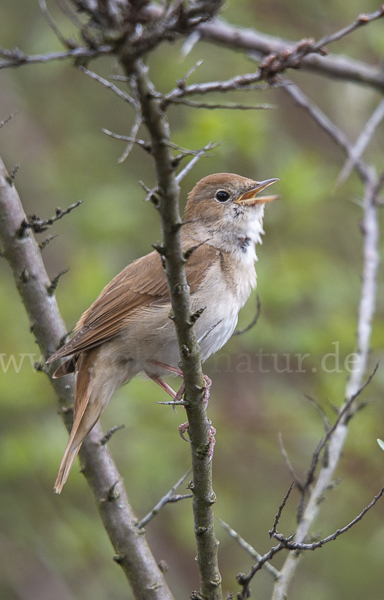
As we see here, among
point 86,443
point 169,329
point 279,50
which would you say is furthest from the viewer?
point 279,50

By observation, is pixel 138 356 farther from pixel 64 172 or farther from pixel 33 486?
pixel 64 172

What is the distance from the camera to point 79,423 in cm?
366

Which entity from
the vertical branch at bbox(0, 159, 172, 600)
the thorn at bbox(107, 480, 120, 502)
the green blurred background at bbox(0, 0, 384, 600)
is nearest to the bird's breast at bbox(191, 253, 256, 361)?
the vertical branch at bbox(0, 159, 172, 600)

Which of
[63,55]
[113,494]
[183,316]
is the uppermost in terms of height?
[63,55]

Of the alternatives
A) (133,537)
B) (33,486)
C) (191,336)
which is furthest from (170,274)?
(33,486)

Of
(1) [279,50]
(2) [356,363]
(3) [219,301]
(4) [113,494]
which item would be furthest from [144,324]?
(1) [279,50]

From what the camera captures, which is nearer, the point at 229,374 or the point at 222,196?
the point at 222,196

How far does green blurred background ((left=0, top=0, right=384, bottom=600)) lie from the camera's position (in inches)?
225

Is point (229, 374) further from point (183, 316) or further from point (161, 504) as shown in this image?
point (183, 316)

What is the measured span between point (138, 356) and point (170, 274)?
5.65 feet

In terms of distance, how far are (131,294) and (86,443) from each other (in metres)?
0.94

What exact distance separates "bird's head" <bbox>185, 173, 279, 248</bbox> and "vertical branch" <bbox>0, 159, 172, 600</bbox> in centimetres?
125

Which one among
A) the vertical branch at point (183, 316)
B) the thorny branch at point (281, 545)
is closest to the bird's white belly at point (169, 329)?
the vertical branch at point (183, 316)

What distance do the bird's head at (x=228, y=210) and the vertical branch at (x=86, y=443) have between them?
1.25 metres
